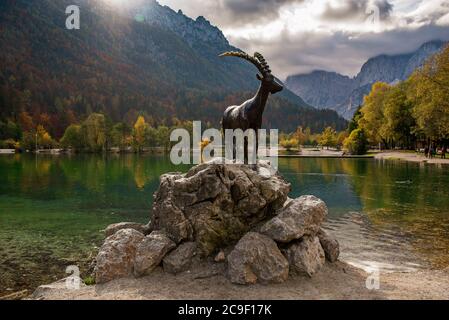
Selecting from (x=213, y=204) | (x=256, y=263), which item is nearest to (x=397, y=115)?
(x=213, y=204)

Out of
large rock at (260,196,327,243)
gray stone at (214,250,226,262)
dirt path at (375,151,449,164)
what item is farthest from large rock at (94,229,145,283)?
dirt path at (375,151,449,164)

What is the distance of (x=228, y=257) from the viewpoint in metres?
13.1

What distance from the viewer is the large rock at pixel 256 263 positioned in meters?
12.4

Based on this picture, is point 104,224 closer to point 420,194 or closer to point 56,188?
point 56,188

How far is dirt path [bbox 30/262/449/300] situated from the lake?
124 inches

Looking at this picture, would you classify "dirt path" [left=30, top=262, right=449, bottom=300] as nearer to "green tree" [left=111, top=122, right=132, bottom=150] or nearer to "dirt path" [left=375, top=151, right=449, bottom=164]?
"dirt path" [left=375, top=151, right=449, bottom=164]

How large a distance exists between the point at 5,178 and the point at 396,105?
86.7 metres

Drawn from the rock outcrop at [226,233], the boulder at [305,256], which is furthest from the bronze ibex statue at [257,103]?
the boulder at [305,256]

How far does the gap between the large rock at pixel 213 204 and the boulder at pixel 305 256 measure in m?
2.11

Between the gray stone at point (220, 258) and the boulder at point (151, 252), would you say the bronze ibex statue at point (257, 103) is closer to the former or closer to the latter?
the gray stone at point (220, 258)

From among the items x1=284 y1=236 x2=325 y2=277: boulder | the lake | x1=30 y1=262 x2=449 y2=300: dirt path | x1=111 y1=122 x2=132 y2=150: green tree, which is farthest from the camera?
x1=111 y1=122 x2=132 y2=150: green tree

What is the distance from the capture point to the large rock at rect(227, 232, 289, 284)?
40.7 ft
